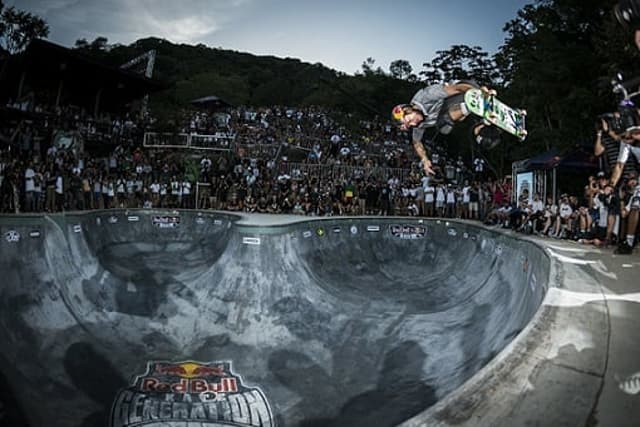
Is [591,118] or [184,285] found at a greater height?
[591,118]

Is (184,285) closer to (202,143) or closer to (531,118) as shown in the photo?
(202,143)

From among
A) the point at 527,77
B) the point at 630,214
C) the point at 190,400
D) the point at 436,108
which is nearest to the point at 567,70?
the point at 527,77

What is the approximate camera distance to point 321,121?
117ft

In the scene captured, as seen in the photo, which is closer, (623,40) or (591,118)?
(623,40)

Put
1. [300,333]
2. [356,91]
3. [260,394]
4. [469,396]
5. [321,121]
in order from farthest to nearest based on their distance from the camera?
1. [356,91]
2. [321,121]
3. [300,333]
4. [260,394]
5. [469,396]

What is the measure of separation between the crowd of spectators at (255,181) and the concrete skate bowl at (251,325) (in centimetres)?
301

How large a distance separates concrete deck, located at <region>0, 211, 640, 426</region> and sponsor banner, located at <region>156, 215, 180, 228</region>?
9.45ft

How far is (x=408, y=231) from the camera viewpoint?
1484 centimetres

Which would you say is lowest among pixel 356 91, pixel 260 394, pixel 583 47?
pixel 260 394

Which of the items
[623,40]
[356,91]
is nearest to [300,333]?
[623,40]

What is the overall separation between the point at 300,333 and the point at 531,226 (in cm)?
741

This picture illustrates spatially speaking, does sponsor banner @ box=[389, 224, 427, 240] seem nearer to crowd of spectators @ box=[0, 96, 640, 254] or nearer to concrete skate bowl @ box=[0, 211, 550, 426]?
concrete skate bowl @ box=[0, 211, 550, 426]

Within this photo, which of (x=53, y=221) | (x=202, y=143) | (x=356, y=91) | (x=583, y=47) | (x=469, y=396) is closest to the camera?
(x=469, y=396)

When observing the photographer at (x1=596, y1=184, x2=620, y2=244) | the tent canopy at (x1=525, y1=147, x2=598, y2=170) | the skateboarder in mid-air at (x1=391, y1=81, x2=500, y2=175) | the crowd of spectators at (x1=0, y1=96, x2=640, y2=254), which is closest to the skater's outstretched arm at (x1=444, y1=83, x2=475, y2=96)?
the skateboarder in mid-air at (x1=391, y1=81, x2=500, y2=175)
